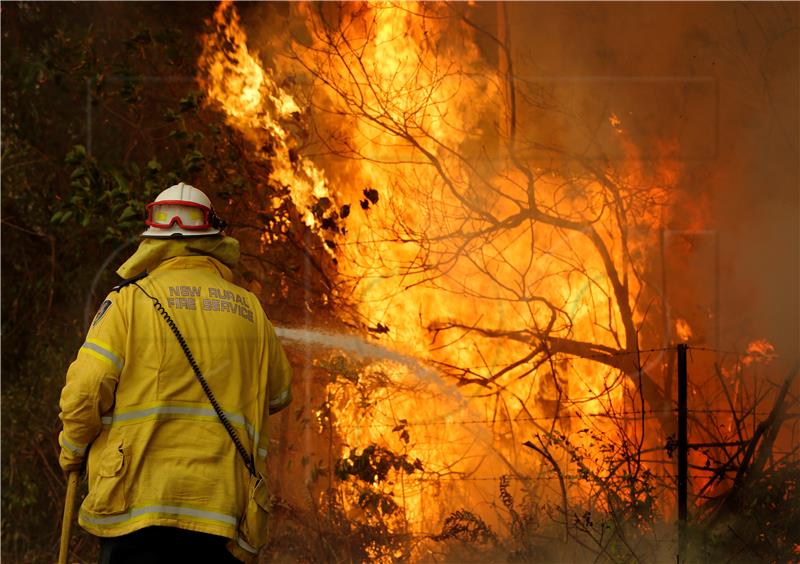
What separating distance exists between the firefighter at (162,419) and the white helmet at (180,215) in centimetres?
5

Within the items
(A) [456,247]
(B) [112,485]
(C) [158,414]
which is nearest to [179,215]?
(C) [158,414]

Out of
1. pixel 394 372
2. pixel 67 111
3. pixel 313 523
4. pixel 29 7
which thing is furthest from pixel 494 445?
pixel 29 7

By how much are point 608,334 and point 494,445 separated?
101 centimetres

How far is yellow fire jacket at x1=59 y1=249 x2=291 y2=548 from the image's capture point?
12.3ft

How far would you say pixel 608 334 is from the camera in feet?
22.0

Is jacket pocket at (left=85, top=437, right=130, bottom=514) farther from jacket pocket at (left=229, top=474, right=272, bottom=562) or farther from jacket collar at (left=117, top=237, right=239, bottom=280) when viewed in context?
jacket collar at (left=117, top=237, right=239, bottom=280)

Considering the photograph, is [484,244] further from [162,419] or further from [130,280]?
[162,419]

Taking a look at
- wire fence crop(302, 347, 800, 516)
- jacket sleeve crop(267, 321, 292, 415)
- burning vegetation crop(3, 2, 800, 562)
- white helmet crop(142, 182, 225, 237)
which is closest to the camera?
white helmet crop(142, 182, 225, 237)

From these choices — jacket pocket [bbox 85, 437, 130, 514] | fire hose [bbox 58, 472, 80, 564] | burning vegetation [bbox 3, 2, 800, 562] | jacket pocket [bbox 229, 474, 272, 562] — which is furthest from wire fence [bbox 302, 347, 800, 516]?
jacket pocket [bbox 85, 437, 130, 514]

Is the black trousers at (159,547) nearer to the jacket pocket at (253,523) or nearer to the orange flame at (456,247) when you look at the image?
the jacket pocket at (253,523)

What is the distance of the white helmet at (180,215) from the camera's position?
4.05 m

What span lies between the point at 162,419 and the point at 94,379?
28 centimetres

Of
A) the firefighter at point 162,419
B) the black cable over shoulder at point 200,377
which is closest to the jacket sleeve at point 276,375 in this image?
the firefighter at point 162,419

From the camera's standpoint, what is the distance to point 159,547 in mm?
3789
